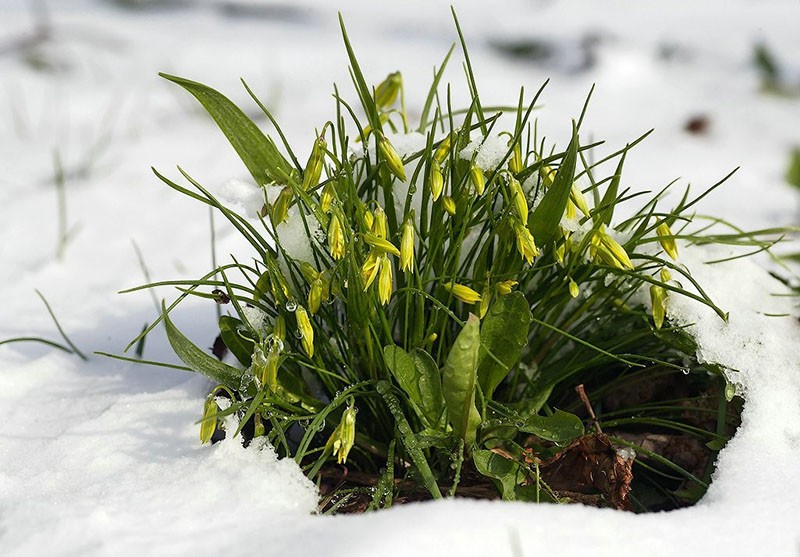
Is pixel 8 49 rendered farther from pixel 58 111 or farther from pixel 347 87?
pixel 347 87

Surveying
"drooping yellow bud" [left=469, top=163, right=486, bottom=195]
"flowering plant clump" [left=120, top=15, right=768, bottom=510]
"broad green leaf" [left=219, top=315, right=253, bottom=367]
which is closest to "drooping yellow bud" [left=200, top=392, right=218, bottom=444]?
"flowering plant clump" [left=120, top=15, right=768, bottom=510]

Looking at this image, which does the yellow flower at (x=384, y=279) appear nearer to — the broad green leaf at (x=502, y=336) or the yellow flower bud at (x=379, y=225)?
the yellow flower bud at (x=379, y=225)

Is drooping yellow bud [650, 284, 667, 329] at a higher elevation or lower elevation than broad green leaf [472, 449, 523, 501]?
higher

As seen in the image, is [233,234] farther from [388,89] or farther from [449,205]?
[449,205]

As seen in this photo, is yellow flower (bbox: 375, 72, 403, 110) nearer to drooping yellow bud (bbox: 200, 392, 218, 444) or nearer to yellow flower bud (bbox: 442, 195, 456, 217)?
yellow flower bud (bbox: 442, 195, 456, 217)

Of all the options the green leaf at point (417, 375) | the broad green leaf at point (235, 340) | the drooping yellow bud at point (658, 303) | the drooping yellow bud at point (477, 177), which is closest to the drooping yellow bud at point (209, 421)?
the broad green leaf at point (235, 340)
